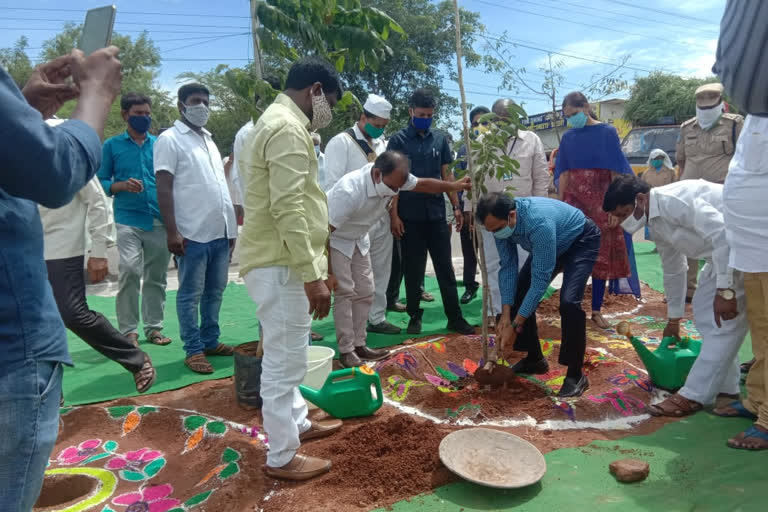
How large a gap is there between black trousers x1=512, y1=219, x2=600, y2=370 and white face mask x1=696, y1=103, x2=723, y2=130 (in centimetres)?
233

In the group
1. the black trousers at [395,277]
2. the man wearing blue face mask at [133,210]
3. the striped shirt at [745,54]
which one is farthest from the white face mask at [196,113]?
the striped shirt at [745,54]

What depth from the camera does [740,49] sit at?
77 centimetres

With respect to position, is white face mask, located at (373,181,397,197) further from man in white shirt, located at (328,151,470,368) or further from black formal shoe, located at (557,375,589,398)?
black formal shoe, located at (557,375,589,398)

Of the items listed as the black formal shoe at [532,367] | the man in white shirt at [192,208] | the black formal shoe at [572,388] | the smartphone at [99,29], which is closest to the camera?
the smartphone at [99,29]

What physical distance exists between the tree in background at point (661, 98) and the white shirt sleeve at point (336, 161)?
2392cm

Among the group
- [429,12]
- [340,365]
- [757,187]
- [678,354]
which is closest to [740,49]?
[757,187]

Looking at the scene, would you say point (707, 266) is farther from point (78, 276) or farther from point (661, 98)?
point (661, 98)

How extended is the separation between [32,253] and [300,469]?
5.59 feet

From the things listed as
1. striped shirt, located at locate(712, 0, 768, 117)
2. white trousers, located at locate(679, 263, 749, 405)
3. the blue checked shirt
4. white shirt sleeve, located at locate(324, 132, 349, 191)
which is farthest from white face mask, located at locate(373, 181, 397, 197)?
striped shirt, located at locate(712, 0, 768, 117)

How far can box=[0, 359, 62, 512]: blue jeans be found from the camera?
1.18 m

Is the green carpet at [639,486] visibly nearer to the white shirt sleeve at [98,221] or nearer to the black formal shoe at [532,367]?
the black formal shoe at [532,367]

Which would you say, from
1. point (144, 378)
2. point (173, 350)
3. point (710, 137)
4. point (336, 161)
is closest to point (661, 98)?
point (710, 137)

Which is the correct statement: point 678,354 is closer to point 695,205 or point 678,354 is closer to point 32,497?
point 695,205

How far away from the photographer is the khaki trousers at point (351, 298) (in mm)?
4113
